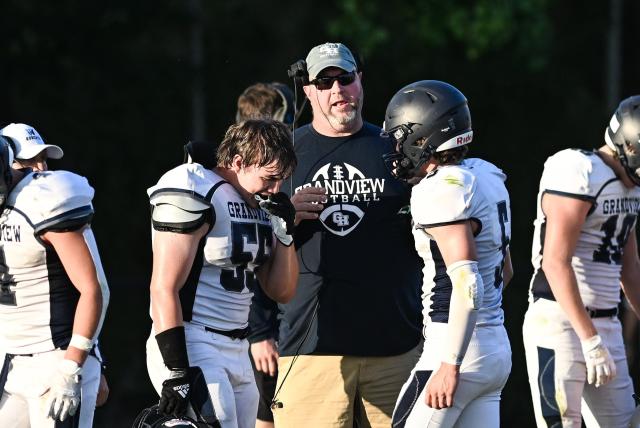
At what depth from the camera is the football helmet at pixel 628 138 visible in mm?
6012

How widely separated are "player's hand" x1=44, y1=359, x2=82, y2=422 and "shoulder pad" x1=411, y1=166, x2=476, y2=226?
4.69 feet

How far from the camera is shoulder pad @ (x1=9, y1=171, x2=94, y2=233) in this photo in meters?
5.26

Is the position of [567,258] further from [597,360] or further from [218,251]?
[218,251]

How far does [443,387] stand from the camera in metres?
5.07

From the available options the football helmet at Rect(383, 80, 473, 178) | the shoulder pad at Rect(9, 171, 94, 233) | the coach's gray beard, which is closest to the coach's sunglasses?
the coach's gray beard

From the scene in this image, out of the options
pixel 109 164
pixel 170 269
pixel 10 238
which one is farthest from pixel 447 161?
pixel 109 164

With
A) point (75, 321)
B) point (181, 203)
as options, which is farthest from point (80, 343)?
point (181, 203)

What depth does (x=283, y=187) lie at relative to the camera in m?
6.16

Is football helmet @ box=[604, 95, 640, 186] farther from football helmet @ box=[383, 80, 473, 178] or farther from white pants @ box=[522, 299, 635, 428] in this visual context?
football helmet @ box=[383, 80, 473, 178]

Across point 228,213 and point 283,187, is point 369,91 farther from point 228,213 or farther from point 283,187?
point 228,213

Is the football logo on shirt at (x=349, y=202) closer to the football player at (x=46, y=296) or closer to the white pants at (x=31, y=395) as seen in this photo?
the football player at (x=46, y=296)

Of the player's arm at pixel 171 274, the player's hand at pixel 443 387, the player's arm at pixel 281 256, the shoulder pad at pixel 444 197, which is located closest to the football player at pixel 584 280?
the shoulder pad at pixel 444 197

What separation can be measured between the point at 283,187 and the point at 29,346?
4.53 ft

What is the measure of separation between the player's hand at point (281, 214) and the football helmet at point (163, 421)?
827 millimetres
